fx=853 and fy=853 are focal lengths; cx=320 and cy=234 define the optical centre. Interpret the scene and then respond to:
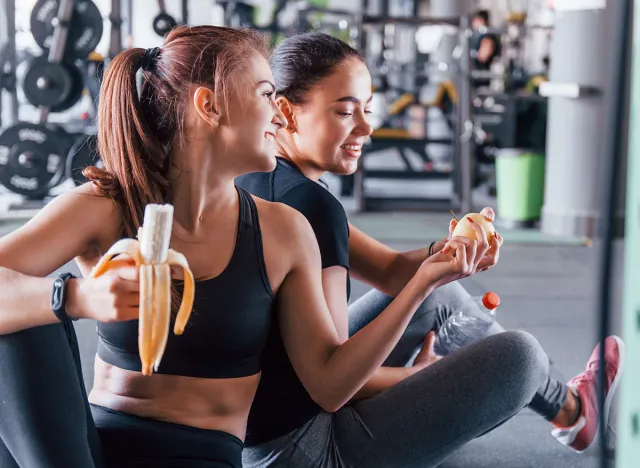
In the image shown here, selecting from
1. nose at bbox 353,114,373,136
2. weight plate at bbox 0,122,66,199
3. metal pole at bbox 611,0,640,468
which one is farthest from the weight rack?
metal pole at bbox 611,0,640,468

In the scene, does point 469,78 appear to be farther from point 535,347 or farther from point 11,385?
point 11,385

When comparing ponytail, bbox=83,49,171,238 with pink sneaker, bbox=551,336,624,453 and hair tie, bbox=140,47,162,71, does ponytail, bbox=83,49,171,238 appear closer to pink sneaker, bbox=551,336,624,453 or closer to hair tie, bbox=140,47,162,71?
hair tie, bbox=140,47,162,71

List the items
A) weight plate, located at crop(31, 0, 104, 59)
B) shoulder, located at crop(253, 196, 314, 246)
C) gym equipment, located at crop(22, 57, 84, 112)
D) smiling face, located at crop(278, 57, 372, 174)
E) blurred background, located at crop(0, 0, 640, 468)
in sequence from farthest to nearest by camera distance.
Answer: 1. weight plate, located at crop(31, 0, 104, 59)
2. gym equipment, located at crop(22, 57, 84, 112)
3. blurred background, located at crop(0, 0, 640, 468)
4. smiling face, located at crop(278, 57, 372, 174)
5. shoulder, located at crop(253, 196, 314, 246)

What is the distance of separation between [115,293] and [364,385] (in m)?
0.69

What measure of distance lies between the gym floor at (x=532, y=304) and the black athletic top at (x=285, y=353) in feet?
1.53

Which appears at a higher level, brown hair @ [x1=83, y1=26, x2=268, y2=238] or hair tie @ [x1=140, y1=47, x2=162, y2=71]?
hair tie @ [x1=140, y1=47, x2=162, y2=71]

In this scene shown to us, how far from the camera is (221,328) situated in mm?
1347

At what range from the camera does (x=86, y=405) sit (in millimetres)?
1269

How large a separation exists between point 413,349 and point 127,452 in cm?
89

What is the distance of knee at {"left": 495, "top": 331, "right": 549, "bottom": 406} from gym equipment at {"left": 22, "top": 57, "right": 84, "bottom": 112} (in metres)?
5.48

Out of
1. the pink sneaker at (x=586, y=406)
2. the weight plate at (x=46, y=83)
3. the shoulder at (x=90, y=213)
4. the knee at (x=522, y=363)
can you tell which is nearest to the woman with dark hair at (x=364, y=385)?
the knee at (x=522, y=363)

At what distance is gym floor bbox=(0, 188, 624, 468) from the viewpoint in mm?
2256

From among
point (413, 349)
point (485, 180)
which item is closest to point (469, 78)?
point (485, 180)

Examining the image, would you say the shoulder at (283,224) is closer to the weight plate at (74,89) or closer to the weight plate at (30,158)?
the weight plate at (30,158)
